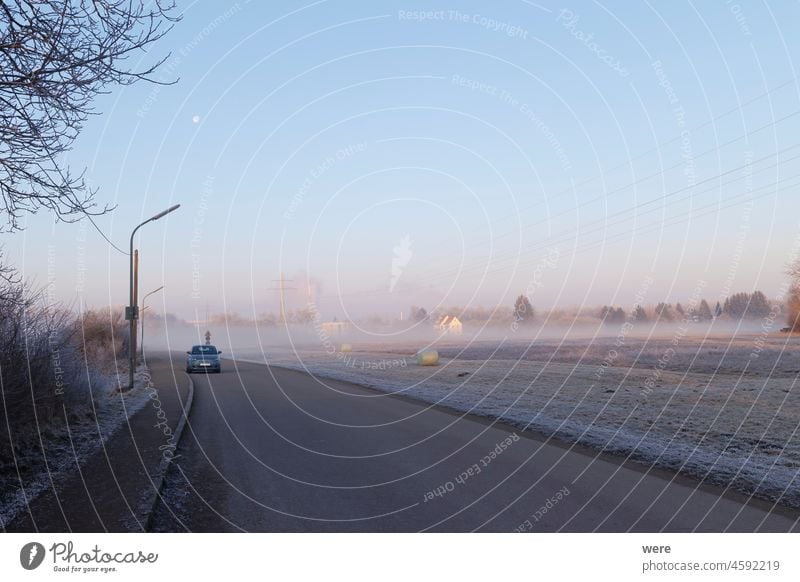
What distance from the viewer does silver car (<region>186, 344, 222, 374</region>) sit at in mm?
41094

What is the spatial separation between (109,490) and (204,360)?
3411 cm

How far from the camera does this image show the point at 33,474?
377 inches

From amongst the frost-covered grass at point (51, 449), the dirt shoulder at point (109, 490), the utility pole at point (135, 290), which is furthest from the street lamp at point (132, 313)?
the dirt shoulder at point (109, 490)

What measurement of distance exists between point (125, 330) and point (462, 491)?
176 feet

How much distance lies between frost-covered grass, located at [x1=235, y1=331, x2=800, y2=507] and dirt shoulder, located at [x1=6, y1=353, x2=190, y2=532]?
25.2ft

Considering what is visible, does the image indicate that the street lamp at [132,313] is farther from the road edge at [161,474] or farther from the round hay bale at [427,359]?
the round hay bale at [427,359]

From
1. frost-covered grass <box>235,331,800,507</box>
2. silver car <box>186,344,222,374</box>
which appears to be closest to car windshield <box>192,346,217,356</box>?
silver car <box>186,344,222,374</box>

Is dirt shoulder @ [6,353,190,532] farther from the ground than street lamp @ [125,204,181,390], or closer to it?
closer to it

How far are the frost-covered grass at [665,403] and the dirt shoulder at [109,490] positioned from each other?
25.2 feet

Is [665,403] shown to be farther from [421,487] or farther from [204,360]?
[204,360]

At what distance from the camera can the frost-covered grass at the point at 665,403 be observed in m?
11.0

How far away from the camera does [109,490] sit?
822 centimetres

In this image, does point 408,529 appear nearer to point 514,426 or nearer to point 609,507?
point 609,507

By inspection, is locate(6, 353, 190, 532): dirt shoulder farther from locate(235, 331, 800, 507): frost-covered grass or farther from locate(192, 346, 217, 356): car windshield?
locate(192, 346, 217, 356): car windshield
